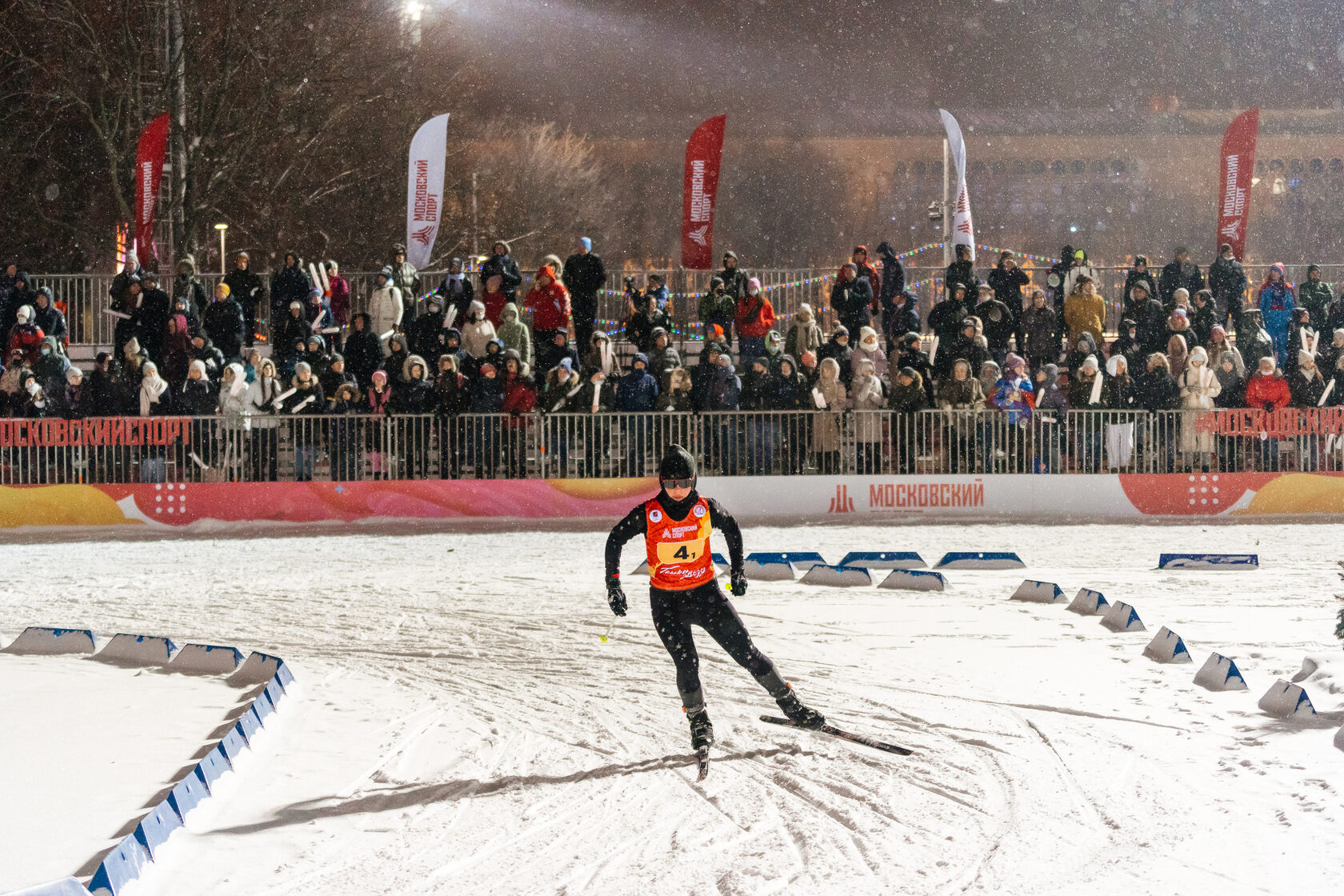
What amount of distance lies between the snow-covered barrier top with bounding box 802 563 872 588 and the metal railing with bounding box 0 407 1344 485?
5431mm

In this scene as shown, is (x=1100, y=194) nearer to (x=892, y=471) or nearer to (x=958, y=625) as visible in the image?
(x=892, y=471)

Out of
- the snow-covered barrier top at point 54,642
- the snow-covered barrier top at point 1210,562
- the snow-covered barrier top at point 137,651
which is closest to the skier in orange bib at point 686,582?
the snow-covered barrier top at point 137,651

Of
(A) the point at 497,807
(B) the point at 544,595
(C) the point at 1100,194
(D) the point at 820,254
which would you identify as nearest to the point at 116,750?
(A) the point at 497,807

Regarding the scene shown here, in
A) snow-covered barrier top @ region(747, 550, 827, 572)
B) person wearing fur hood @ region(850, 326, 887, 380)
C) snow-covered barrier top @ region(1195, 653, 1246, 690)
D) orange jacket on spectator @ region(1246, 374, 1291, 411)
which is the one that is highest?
person wearing fur hood @ region(850, 326, 887, 380)

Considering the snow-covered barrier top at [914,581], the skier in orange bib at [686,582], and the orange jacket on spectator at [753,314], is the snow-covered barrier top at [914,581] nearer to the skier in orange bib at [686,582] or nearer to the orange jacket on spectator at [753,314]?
the skier in orange bib at [686,582]

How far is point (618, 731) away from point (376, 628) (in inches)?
168

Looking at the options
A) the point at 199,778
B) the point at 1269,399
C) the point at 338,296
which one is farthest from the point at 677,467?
the point at 338,296

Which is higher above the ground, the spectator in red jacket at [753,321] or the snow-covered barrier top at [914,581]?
the spectator in red jacket at [753,321]

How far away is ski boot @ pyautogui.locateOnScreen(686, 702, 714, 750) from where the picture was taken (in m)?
7.90

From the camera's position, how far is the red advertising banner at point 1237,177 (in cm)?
2420

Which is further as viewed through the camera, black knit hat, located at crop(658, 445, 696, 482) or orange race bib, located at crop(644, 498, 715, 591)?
orange race bib, located at crop(644, 498, 715, 591)

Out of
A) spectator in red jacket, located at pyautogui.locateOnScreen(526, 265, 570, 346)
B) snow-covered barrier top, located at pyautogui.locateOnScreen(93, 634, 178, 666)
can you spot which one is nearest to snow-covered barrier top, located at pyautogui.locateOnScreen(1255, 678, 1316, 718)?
snow-covered barrier top, located at pyautogui.locateOnScreen(93, 634, 178, 666)

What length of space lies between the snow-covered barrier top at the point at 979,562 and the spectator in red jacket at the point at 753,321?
614 centimetres

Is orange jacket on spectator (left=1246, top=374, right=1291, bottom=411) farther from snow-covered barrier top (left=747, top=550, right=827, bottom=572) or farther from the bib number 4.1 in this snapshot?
the bib number 4.1
